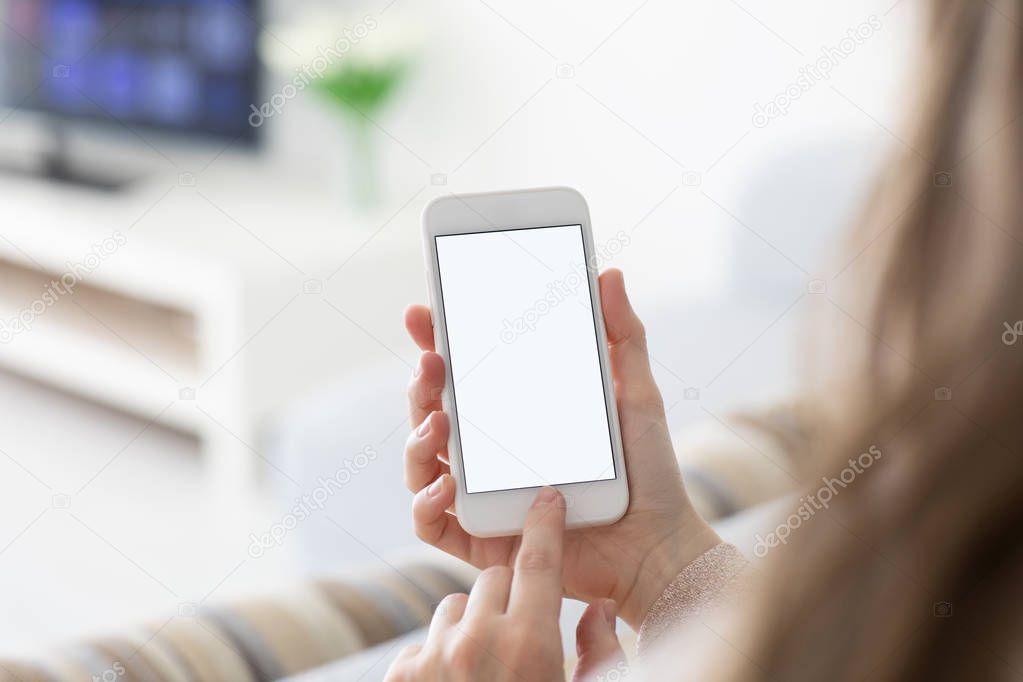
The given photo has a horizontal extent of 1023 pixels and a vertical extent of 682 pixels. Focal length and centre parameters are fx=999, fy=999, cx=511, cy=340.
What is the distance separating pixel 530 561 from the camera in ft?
1.95

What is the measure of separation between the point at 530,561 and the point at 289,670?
0.57ft

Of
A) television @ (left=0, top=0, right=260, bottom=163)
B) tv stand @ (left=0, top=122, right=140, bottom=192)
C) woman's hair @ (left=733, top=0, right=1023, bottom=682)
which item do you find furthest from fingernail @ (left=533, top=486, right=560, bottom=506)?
tv stand @ (left=0, top=122, right=140, bottom=192)

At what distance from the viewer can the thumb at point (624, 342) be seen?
2.56 ft

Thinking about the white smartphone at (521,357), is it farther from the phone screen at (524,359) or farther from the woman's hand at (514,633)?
the woman's hand at (514,633)

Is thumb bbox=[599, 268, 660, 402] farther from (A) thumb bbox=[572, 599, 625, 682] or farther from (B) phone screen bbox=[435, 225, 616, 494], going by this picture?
(A) thumb bbox=[572, 599, 625, 682]

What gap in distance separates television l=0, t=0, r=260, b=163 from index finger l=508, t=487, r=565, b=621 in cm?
203

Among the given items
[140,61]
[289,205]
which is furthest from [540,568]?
[140,61]

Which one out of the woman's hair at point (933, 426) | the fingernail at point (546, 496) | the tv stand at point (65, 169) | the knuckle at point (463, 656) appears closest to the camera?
the woman's hair at point (933, 426)

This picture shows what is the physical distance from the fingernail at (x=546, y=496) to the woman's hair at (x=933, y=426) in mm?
343

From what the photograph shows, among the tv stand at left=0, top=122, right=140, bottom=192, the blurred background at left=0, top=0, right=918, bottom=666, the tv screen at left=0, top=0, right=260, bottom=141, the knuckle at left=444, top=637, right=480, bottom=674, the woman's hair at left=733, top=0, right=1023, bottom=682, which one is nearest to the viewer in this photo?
the woman's hair at left=733, top=0, right=1023, bottom=682

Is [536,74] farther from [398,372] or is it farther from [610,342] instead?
[610,342]

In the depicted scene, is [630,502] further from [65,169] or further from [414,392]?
[65,169]

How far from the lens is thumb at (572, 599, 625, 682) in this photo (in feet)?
1.92

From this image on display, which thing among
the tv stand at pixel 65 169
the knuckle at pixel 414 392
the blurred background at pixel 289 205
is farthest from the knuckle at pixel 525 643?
the tv stand at pixel 65 169
